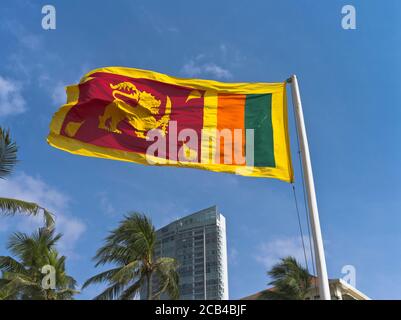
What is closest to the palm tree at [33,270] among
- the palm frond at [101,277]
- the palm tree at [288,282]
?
the palm frond at [101,277]

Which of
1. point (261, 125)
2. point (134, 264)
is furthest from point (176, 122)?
point (134, 264)

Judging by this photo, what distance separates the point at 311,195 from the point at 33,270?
73.3 ft

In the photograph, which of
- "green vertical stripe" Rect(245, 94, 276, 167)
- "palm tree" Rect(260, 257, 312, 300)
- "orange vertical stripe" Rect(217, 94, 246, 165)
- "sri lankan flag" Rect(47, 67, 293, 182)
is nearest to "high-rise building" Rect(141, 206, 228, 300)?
"palm tree" Rect(260, 257, 312, 300)

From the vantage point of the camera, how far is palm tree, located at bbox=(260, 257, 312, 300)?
31.9 metres

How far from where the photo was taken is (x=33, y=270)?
2884 cm

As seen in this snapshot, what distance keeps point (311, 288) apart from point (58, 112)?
24.4 meters

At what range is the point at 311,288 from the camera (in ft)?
108

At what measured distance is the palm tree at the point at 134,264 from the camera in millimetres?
27188

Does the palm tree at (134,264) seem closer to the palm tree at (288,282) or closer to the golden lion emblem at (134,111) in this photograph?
the palm tree at (288,282)

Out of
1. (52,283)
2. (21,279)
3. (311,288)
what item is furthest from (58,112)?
(311,288)

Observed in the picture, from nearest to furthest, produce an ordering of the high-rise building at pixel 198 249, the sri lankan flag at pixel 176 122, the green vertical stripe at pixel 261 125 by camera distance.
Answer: the green vertical stripe at pixel 261 125
the sri lankan flag at pixel 176 122
the high-rise building at pixel 198 249

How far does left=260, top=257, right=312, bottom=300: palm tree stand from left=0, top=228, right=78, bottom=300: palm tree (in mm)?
11736

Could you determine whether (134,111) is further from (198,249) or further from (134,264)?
(198,249)

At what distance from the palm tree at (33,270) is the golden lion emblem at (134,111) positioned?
1641 cm
